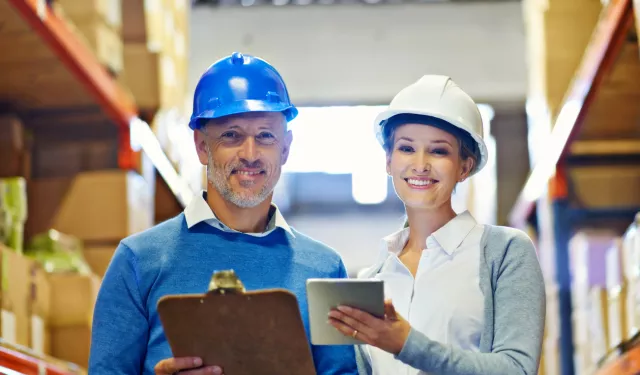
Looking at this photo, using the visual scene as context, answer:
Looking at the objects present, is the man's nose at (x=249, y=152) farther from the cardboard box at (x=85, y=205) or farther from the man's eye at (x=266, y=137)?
the cardboard box at (x=85, y=205)

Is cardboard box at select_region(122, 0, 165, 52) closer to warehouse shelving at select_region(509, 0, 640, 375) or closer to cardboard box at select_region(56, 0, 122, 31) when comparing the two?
cardboard box at select_region(56, 0, 122, 31)

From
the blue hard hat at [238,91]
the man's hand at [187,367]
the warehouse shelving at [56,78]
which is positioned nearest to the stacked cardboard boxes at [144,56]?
the warehouse shelving at [56,78]

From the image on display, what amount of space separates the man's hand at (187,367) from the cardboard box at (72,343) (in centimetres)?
293

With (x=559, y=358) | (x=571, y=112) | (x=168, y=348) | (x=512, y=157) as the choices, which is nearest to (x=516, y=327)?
(x=168, y=348)

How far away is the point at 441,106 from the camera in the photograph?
2.70m

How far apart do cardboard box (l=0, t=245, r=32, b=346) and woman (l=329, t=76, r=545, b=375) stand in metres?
2.12

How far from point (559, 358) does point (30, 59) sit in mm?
3566

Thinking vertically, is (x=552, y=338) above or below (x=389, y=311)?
below

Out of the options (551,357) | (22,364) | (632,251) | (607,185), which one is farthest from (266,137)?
(551,357)

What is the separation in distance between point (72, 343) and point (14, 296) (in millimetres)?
789

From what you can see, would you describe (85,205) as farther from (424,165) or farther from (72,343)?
(424,165)

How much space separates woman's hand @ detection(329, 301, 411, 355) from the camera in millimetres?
2336

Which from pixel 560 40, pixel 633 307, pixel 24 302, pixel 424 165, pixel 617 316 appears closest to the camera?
pixel 424 165

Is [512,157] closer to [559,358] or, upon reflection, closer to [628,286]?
[559,358]
